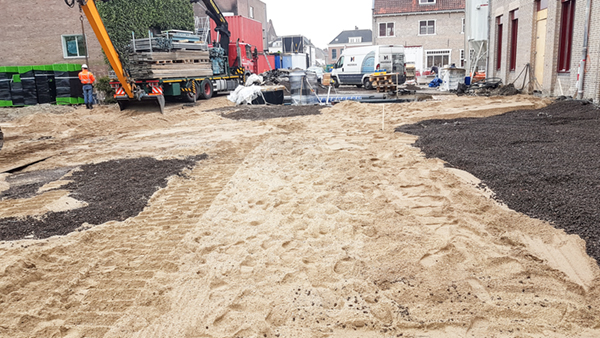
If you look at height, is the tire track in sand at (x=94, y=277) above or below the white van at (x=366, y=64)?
below

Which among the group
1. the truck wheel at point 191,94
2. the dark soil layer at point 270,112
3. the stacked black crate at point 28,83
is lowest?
the dark soil layer at point 270,112

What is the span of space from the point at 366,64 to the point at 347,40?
64.4m

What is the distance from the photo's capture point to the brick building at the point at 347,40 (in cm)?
8594

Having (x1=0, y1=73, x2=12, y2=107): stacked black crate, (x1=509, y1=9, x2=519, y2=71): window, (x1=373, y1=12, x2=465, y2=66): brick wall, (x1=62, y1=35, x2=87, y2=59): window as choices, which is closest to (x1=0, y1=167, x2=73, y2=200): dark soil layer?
(x1=0, y1=73, x2=12, y2=107): stacked black crate

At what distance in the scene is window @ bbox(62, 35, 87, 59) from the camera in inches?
1070

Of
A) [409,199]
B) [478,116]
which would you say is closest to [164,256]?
[409,199]

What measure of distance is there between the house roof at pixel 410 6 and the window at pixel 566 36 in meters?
31.6

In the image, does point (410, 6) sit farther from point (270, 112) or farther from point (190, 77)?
point (270, 112)

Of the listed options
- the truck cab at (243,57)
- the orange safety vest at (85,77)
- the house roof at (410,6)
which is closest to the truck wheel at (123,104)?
the orange safety vest at (85,77)

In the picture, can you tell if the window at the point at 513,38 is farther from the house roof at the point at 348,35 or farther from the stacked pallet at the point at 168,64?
the house roof at the point at 348,35

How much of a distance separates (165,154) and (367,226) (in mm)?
5690

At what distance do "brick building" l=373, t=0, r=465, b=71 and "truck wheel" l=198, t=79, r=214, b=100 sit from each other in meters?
27.1

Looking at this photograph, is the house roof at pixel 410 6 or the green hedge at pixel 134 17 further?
the house roof at pixel 410 6

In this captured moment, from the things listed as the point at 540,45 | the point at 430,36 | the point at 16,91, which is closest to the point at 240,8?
the point at 430,36
